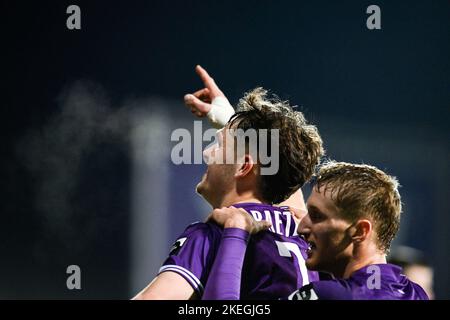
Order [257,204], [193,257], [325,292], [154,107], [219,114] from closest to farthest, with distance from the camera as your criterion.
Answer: [325,292], [193,257], [257,204], [219,114], [154,107]

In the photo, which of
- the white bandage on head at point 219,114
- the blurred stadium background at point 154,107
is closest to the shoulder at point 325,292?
the white bandage on head at point 219,114

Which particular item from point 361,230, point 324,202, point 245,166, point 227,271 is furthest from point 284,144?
point 227,271

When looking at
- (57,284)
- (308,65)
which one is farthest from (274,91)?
(57,284)

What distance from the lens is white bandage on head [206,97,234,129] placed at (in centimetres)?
227

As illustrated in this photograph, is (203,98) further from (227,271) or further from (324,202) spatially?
(227,271)

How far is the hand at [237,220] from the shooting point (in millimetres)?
1774

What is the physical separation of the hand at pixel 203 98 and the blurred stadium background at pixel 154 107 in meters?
1.47

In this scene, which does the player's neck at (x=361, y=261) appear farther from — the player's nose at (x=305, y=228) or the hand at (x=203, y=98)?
the hand at (x=203, y=98)

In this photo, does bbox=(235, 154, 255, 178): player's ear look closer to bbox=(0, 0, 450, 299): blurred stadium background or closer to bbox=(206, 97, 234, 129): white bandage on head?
bbox=(206, 97, 234, 129): white bandage on head

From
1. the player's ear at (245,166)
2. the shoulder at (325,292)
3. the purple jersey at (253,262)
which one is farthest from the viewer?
the player's ear at (245,166)

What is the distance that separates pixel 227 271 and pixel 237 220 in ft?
0.54

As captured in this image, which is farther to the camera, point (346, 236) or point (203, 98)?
point (203, 98)

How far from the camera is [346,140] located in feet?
13.2

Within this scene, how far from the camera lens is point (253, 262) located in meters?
1.79
